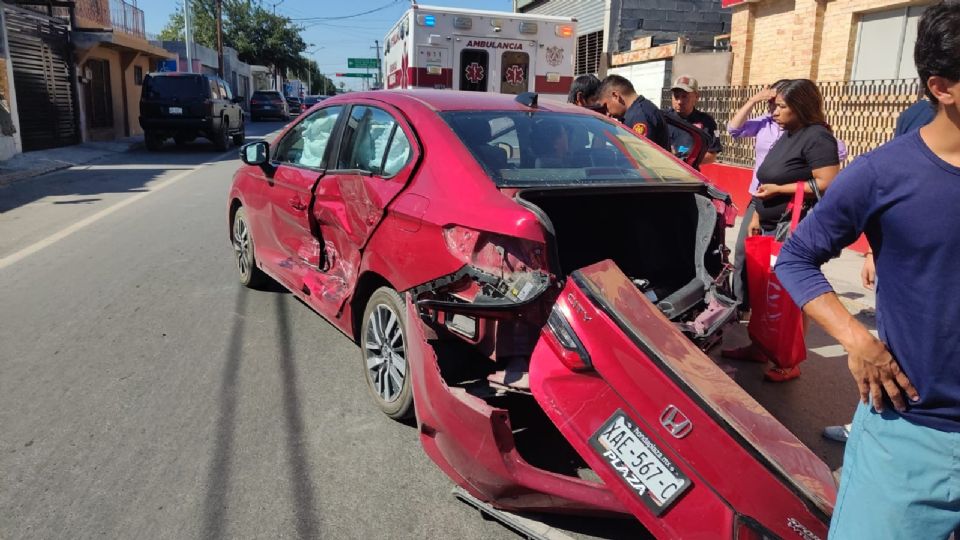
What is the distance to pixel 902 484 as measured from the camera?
5.40 ft

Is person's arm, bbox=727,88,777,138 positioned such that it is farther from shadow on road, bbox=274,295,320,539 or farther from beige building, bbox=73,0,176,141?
beige building, bbox=73,0,176,141

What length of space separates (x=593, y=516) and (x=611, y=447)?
0.64m

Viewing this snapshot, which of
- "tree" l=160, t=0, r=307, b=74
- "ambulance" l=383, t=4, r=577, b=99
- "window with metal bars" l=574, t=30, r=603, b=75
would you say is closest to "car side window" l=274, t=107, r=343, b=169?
"ambulance" l=383, t=4, r=577, b=99

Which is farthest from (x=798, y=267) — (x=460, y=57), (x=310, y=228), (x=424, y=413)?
(x=460, y=57)

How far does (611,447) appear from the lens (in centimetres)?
225

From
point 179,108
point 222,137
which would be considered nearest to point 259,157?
point 179,108

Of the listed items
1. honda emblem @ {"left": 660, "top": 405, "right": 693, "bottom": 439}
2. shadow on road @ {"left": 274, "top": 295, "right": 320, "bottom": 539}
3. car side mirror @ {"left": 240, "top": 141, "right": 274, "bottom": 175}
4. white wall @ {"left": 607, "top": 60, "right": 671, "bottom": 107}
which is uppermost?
white wall @ {"left": 607, "top": 60, "right": 671, "bottom": 107}

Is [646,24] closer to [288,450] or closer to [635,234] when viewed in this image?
[635,234]

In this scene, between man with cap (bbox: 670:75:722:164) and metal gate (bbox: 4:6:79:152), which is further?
metal gate (bbox: 4:6:79:152)

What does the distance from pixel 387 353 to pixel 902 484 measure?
8.28ft

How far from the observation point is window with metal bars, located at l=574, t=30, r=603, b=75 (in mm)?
19766

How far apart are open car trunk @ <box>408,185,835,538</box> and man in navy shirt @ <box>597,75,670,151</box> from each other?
83.4 inches

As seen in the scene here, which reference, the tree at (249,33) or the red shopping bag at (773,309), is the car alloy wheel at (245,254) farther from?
the tree at (249,33)

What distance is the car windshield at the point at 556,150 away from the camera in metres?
3.43
